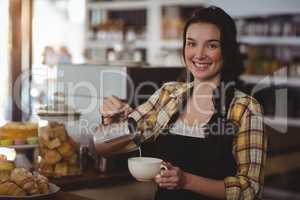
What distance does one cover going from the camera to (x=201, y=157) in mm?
1852

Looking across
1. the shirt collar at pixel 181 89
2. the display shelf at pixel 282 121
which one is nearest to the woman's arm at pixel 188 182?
the shirt collar at pixel 181 89

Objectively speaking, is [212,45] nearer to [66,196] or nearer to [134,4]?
[66,196]

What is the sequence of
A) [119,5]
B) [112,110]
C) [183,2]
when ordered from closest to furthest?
[112,110]
[183,2]
[119,5]

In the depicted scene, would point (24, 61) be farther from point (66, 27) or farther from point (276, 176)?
point (66, 27)

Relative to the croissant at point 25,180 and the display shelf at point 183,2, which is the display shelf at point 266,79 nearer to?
the display shelf at point 183,2

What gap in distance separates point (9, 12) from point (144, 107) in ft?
4.29

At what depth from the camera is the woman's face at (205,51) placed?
1.83 m

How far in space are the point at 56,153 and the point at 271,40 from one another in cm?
277

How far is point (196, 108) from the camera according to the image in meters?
1.97

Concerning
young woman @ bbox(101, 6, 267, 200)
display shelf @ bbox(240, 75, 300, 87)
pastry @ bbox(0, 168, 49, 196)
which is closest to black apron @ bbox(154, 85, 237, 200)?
young woman @ bbox(101, 6, 267, 200)

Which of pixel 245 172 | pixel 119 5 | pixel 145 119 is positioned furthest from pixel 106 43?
pixel 245 172

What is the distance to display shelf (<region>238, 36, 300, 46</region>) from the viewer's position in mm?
4234

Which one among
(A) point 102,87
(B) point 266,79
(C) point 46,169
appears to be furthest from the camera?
(B) point 266,79

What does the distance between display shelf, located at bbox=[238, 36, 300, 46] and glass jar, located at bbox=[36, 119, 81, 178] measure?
265 cm
